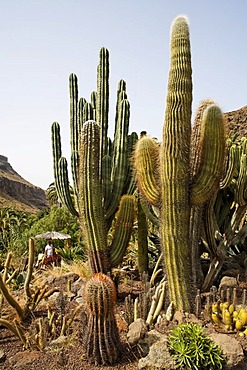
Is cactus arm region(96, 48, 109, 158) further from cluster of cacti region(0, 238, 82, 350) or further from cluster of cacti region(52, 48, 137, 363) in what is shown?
cluster of cacti region(0, 238, 82, 350)

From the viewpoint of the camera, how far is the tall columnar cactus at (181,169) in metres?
5.21

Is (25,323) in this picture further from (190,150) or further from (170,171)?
(190,150)

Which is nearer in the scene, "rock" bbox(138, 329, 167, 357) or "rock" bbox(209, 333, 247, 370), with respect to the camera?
"rock" bbox(209, 333, 247, 370)

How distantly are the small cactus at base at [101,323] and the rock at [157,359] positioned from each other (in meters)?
0.40

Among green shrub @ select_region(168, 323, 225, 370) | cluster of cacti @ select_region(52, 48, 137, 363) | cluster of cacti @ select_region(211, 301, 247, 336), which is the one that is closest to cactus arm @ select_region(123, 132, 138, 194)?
cluster of cacti @ select_region(52, 48, 137, 363)

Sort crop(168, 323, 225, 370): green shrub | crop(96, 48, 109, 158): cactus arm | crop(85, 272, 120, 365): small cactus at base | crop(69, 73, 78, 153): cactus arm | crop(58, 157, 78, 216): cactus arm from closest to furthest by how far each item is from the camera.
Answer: crop(168, 323, 225, 370): green shrub < crop(85, 272, 120, 365): small cactus at base < crop(58, 157, 78, 216): cactus arm < crop(96, 48, 109, 158): cactus arm < crop(69, 73, 78, 153): cactus arm

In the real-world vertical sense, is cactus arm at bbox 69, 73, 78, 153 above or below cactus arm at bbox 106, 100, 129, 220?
above

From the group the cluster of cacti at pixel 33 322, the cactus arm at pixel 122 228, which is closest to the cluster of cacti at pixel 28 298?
the cluster of cacti at pixel 33 322

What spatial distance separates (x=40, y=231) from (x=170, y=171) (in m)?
8.35

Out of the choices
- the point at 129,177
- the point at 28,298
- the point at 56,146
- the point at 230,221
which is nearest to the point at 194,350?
the point at 28,298

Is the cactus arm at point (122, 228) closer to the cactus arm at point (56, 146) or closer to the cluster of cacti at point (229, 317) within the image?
the cactus arm at point (56, 146)

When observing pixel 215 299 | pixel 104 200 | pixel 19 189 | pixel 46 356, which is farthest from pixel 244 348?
pixel 19 189

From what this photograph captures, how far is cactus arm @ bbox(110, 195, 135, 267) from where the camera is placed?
21.2 feet

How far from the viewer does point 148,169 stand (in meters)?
5.52
